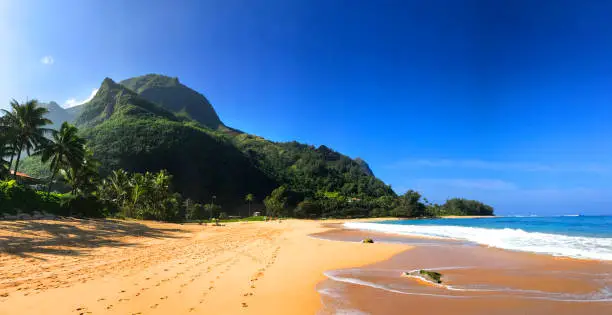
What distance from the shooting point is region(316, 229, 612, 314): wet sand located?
6.04 m

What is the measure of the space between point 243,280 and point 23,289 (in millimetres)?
4694

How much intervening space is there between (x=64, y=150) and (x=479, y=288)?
132ft

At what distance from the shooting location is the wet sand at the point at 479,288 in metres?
6.04

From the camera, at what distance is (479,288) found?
7492 millimetres

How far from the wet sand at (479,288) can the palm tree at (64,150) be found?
36134mm

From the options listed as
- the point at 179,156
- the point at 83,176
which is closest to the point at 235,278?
the point at 83,176

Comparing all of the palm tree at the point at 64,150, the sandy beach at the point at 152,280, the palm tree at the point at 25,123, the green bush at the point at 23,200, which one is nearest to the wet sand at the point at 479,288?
the sandy beach at the point at 152,280

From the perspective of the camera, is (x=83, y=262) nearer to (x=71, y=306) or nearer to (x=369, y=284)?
(x=71, y=306)

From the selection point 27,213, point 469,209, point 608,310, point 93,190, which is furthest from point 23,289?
point 469,209

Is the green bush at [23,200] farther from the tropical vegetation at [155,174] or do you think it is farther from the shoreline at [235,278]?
the shoreline at [235,278]

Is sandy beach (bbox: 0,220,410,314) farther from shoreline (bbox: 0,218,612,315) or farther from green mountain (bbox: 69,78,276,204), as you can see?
green mountain (bbox: 69,78,276,204)

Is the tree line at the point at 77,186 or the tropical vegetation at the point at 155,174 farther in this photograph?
the tropical vegetation at the point at 155,174

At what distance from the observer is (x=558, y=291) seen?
7.24 metres

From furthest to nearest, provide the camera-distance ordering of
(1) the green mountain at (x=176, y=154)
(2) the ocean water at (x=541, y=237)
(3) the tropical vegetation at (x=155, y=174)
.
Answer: (1) the green mountain at (x=176, y=154)
(3) the tropical vegetation at (x=155, y=174)
(2) the ocean water at (x=541, y=237)
